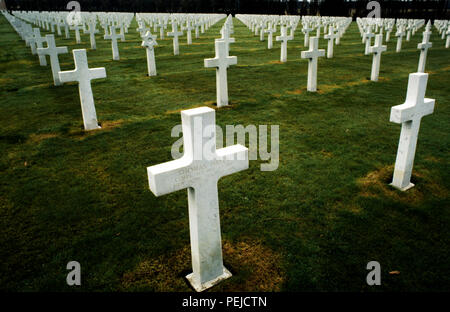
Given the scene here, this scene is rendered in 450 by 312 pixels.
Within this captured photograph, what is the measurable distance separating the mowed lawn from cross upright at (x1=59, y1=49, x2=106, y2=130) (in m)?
0.25

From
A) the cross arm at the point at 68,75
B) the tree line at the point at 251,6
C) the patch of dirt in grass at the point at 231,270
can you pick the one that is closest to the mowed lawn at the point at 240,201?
the patch of dirt in grass at the point at 231,270

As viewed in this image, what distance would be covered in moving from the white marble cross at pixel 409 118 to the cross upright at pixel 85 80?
4.79 m

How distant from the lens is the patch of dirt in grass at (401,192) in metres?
3.85

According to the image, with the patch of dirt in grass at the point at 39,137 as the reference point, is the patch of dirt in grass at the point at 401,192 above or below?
below

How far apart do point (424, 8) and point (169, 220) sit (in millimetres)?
57238

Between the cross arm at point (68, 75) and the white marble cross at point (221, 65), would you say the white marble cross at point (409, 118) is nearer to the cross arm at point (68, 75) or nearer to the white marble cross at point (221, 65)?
the white marble cross at point (221, 65)

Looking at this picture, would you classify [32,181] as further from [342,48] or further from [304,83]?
[342,48]

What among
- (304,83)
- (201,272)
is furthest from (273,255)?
(304,83)

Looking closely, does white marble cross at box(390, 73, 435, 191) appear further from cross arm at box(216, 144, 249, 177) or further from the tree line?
the tree line

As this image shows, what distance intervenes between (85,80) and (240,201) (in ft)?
12.4

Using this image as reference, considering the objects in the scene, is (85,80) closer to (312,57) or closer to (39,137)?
(39,137)

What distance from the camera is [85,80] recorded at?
5.82 meters

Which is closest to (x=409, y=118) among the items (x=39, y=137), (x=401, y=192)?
(x=401, y=192)

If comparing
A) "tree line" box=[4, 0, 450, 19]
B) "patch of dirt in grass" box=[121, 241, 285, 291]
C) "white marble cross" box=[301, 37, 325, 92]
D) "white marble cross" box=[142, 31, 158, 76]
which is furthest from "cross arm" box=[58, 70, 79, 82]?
"tree line" box=[4, 0, 450, 19]
